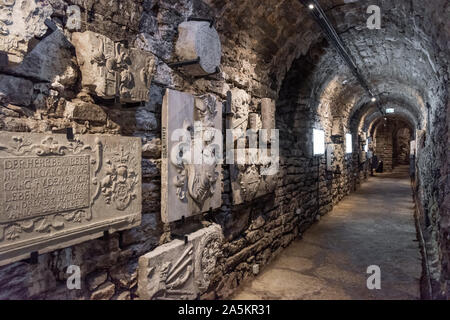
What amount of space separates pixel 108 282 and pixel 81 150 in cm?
89

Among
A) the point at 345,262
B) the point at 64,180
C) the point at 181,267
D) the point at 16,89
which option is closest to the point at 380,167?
the point at 345,262

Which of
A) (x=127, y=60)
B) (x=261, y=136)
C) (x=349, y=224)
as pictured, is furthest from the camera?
(x=349, y=224)

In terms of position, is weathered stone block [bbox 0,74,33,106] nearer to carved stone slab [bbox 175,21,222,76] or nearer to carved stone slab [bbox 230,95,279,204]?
carved stone slab [bbox 175,21,222,76]

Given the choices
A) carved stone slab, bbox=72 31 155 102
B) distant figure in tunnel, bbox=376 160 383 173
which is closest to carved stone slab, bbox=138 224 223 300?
carved stone slab, bbox=72 31 155 102

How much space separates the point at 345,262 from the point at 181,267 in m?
2.63

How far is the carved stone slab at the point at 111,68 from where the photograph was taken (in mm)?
1722

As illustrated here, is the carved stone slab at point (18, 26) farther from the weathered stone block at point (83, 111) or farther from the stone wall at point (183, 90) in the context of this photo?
the weathered stone block at point (83, 111)

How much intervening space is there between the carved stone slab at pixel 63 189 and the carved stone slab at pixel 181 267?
35 centimetres

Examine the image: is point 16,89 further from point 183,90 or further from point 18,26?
point 183,90

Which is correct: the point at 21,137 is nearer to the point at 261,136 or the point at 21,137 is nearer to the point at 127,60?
the point at 127,60

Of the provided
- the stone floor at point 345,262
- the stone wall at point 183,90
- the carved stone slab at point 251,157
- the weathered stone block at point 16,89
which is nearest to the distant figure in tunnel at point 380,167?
the stone floor at point 345,262

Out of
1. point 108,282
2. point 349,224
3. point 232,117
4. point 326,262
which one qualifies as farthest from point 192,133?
point 349,224

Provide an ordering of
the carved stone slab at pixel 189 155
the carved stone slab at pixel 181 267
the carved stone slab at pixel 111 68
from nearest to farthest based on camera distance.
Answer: the carved stone slab at pixel 111 68
the carved stone slab at pixel 181 267
the carved stone slab at pixel 189 155

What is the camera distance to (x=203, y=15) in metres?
2.68
